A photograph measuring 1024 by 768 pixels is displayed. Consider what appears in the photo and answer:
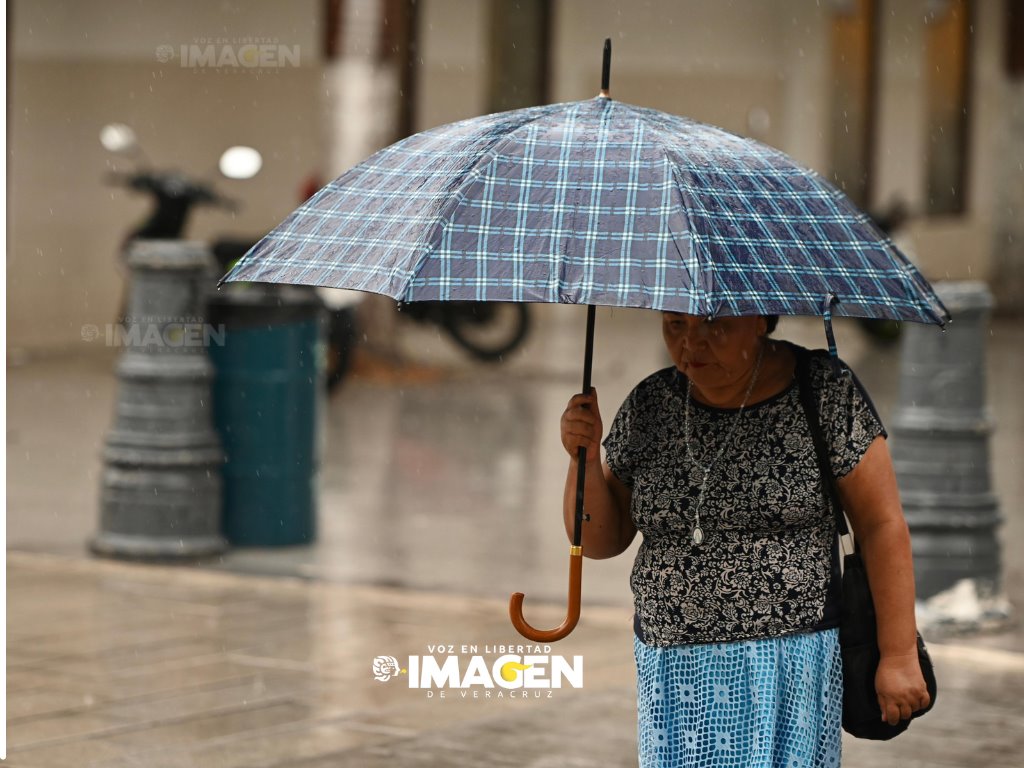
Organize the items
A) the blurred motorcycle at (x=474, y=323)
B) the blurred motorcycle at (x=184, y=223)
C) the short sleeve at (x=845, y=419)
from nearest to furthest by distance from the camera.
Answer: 1. the short sleeve at (x=845, y=419)
2. the blurred motorcycle at (x=184, y=223)
3. the blurred motorcycle at (x=474, y=323)

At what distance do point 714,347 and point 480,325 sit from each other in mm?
13100

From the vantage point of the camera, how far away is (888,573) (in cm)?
355

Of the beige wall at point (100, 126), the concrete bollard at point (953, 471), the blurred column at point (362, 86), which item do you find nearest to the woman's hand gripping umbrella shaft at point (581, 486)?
the concrete bollard at point (953, 471)

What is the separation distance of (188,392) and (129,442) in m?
0.34

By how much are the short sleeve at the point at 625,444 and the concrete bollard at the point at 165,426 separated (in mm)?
4778

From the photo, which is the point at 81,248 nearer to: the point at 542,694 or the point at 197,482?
the point at 197,482

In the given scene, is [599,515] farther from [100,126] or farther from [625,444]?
[100,126]

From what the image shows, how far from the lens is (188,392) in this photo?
834 cm

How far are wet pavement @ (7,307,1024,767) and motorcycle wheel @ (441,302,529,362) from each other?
3.45 m

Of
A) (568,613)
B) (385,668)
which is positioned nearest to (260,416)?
(385,668)

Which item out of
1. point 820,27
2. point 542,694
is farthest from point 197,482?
point 820,27

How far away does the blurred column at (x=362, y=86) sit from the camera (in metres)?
15.4

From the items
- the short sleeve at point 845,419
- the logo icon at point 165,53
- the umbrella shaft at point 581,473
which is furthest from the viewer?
the logo icon at point 165,53

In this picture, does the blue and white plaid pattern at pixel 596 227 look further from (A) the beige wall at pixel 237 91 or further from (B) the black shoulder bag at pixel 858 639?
(A) the beige wall at pixel 237 91
